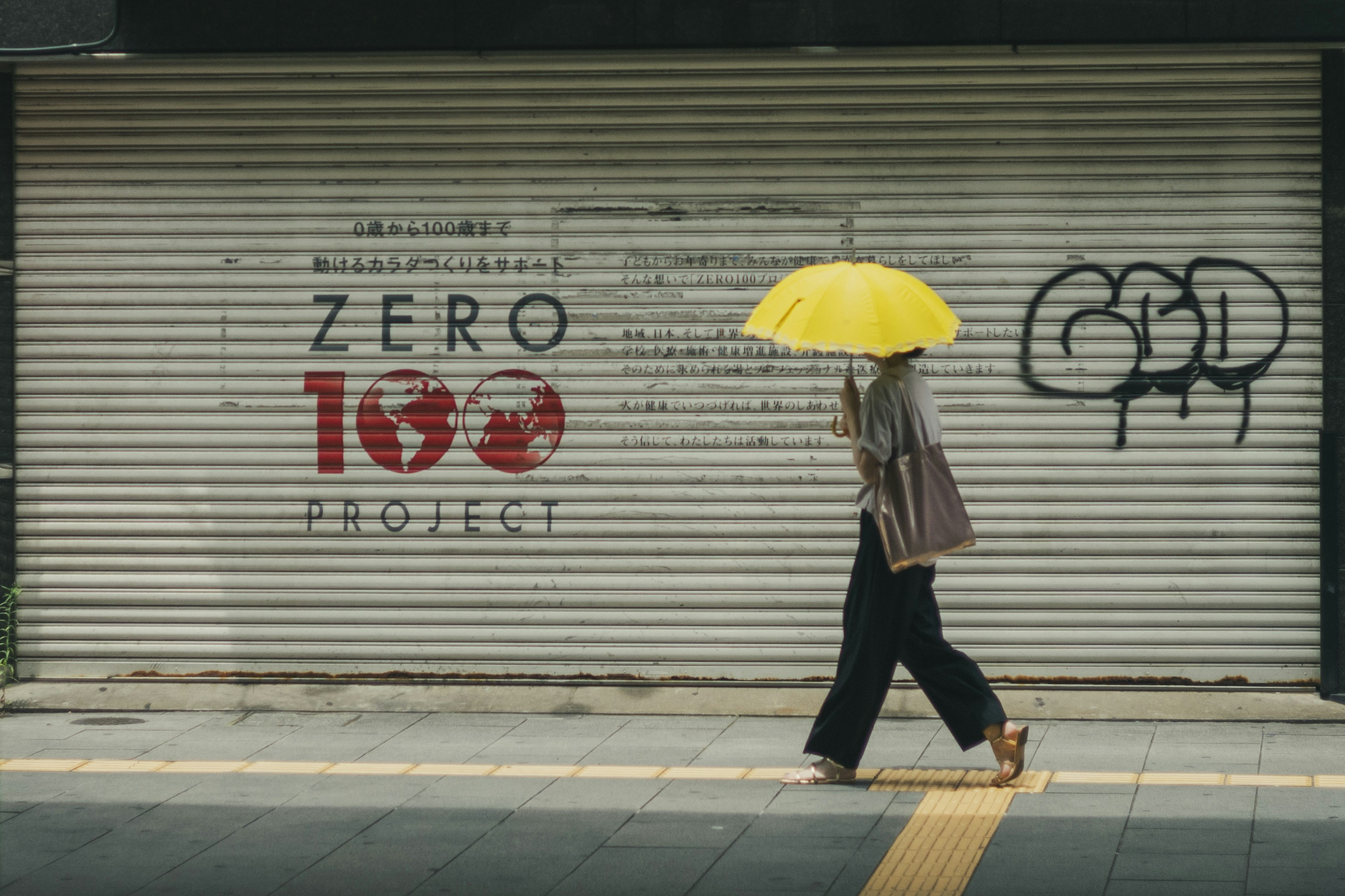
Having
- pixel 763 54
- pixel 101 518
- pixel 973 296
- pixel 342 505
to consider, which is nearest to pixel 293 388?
pixel 342 505

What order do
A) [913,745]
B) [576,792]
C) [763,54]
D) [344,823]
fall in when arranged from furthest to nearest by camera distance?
[763,54], [913,745], [576,792], [344,823]

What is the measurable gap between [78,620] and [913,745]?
430 centimetres

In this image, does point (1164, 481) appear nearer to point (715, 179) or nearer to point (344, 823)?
point (715, 179)

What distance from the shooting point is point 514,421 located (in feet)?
25.1

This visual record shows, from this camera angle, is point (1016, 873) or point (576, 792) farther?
point (576, 792)

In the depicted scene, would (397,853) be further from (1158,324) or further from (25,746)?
(1158,324)

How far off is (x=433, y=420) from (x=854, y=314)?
9.88 feet

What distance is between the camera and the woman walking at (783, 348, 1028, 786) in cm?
564

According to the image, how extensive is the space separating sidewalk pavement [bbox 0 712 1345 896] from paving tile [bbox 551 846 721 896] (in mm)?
11

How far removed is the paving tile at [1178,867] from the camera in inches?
181

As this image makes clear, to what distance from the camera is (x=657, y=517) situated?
7.57 meters

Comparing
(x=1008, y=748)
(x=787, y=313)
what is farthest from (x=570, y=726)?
(x=787, y=313)

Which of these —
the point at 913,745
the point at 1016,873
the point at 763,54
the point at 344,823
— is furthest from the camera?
the point at 763,54

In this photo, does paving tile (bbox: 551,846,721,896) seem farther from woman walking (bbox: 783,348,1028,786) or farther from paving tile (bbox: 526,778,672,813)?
woman walking (bbox: 783,348,1028,786)
